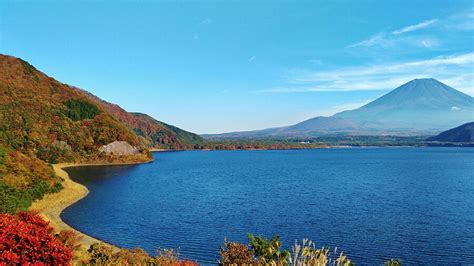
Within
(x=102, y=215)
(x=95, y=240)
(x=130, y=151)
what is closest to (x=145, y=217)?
(x=102, y=215)

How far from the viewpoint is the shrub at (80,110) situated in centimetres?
11088

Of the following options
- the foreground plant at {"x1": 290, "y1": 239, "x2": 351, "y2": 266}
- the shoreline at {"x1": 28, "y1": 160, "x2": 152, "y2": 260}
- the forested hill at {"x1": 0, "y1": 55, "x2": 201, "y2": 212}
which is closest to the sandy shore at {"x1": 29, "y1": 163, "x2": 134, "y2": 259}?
the shoreline at {"x1": 28, "y1": 160, "x2": 152, "y2": 260}

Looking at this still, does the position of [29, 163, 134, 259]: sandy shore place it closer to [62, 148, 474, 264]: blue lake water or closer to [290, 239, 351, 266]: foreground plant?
[62, 148, 474, 264]: blue lake water

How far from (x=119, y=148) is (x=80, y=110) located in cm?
1688

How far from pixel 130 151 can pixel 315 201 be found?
84.4 m

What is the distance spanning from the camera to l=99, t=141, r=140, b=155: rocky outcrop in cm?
11112

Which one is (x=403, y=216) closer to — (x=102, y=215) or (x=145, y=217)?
(x=145, y=217)

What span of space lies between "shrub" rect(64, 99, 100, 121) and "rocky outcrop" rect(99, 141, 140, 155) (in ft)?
39.0

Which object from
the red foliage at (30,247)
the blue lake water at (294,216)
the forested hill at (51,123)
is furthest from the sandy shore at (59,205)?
the forested hill at (51,123)

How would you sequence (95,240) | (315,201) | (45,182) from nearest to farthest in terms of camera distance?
(95,240) → (45,182) → (315,201)

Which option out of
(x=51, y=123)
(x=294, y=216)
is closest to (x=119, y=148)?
(x=51, y=123)

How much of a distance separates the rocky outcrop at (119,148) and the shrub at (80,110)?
11.9m

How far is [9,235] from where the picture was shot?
39.6 feet

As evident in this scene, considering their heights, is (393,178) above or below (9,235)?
below
